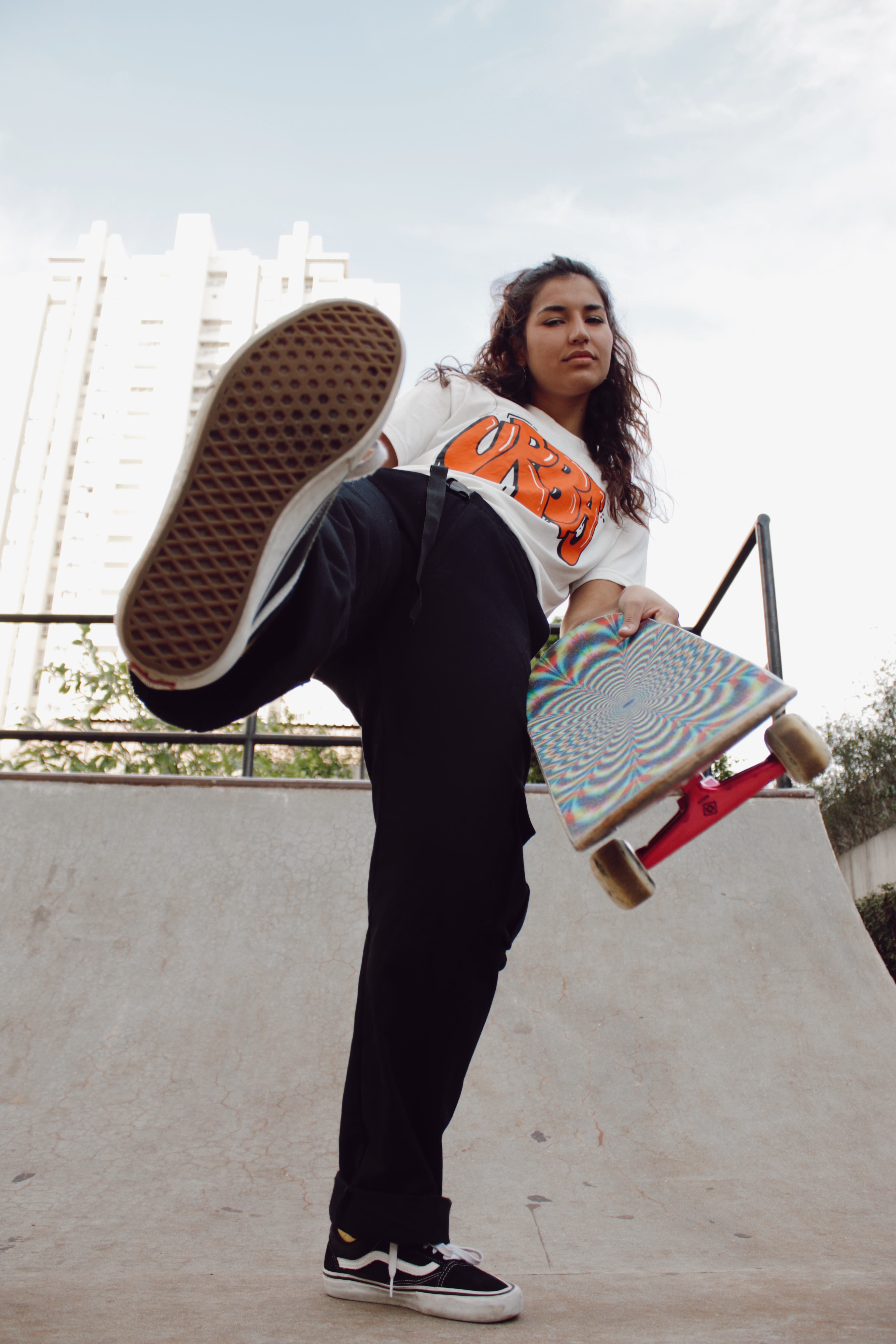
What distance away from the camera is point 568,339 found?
1.52 meters

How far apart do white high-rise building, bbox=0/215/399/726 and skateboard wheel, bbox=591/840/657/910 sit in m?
19.3

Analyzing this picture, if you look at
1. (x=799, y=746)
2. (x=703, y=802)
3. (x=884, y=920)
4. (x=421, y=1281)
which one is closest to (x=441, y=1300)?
(x=421, y=1281)

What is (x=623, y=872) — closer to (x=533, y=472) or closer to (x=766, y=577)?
(x=533, y=472)

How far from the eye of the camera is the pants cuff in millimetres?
1017

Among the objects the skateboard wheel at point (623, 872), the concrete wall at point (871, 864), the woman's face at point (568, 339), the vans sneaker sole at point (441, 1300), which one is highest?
the concrete wall at point (871, 864)

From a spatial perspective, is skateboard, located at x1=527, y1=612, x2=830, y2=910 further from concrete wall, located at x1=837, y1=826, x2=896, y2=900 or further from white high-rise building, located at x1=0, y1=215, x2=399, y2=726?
white high-rise building, located at x1=0, y1=215, x2=399, y2=726

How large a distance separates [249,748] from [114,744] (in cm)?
174

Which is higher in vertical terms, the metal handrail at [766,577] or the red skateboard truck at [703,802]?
the metal handrail at [766,577]

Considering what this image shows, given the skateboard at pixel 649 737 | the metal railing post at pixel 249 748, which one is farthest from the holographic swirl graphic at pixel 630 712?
the metal railing post at pixel 249 748

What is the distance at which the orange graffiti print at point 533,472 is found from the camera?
1.33 m

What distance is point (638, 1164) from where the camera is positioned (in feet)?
6.07

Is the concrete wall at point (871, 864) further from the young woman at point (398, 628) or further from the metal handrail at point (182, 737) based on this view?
the young woman at point (398, 628)

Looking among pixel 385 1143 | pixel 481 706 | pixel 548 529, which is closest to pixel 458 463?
pixel 548 529

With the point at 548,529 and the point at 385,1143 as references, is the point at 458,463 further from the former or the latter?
the point at 385,1143
